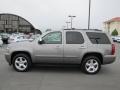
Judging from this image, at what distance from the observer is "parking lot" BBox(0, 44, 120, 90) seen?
274 inches

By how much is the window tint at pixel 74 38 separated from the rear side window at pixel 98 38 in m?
0.37

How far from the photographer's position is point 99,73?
930 cm

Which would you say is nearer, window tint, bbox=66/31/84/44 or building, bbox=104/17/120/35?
window tint, bbox=66/31/84/44

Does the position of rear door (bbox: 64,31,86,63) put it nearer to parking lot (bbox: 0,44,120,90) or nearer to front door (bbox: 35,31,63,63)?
front door (bbox: 35,31,63,63)

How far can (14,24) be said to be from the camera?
112 m

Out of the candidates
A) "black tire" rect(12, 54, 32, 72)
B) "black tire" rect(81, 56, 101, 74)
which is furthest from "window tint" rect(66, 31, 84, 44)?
"black tire" rect(12, 54, 32, 72)

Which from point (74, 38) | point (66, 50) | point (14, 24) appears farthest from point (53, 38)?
point (14, 24)

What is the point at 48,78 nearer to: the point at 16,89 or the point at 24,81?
the point at 24,81

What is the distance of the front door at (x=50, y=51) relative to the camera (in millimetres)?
8977

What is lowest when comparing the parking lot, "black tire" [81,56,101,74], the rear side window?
the parking lot

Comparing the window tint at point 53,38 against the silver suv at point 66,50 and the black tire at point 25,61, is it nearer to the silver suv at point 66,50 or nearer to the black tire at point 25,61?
the silver suv at point 66,50

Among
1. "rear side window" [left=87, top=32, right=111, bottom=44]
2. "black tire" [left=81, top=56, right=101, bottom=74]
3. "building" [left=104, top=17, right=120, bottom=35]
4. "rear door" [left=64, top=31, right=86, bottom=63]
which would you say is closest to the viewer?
"rear door" [left=64, top=31, right=86, bottom=63]

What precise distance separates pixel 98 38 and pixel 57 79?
8.36 ft

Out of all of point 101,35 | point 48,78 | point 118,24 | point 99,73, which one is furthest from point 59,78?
point 118,24
